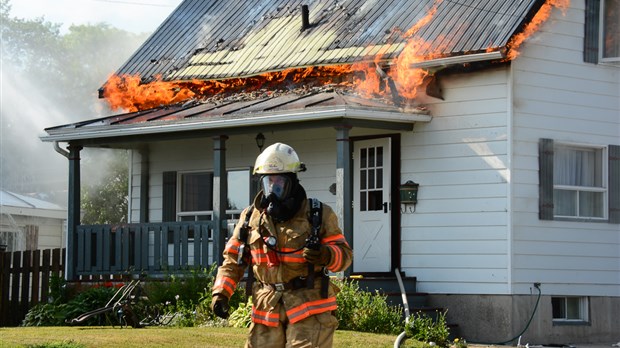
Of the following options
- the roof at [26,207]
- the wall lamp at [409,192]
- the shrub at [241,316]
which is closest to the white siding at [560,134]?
the wall lamp at [409,192]

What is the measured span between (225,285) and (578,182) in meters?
10.6

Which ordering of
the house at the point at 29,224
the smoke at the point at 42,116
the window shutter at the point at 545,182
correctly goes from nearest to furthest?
the window shutter at the point at 545,182 < the house at the point at 29,224 < the smoke at the point at 42,116

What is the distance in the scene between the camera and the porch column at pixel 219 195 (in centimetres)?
1884

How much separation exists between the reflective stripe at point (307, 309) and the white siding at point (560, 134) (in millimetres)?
8685

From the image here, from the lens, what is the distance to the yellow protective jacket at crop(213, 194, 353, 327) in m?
9.23

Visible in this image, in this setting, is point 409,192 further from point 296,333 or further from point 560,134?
point 296,333

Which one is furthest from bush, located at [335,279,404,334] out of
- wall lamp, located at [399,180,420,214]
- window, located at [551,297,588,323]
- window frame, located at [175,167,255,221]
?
window frame, located at [175,167,255,221]

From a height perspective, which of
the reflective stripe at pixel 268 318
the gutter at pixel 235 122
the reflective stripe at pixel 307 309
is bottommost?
the reflective stripe at pixel 268 318

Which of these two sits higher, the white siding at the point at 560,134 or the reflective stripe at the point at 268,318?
the white siding at the point at 560,134

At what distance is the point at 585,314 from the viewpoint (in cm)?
1869

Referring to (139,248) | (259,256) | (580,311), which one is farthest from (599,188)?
(259,256)

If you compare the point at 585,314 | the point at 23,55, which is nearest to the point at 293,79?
the point at 585,314

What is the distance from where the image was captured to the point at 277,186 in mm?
9383

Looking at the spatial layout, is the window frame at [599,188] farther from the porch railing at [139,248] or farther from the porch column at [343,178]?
the porch railing at [139,248]
